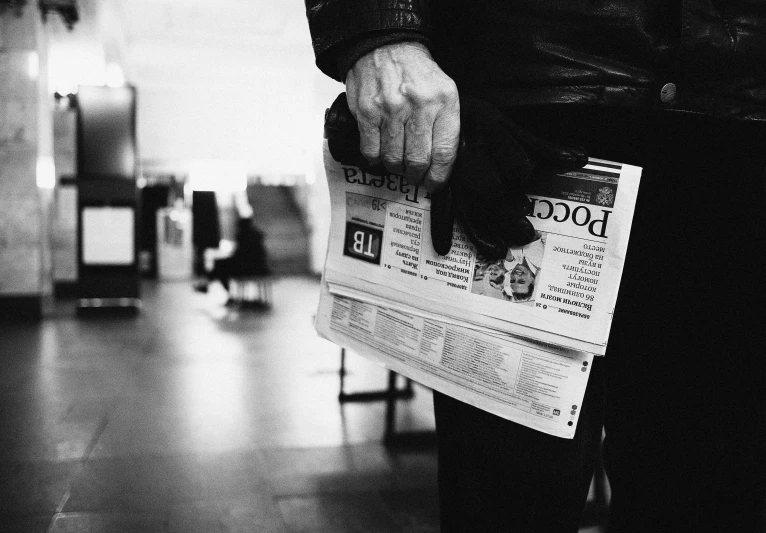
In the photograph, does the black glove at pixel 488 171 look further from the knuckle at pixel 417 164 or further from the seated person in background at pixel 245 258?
the seated person in background at pixel 245 258

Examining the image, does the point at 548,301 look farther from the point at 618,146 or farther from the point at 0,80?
the point at 0,80

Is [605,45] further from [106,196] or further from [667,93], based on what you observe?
[106,196]

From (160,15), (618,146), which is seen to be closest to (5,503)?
(618,146)

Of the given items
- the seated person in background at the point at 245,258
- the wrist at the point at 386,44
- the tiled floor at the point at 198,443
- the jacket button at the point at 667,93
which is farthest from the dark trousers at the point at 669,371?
the seated person in background at the point at 245,258

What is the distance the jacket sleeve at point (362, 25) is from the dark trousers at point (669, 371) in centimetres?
14

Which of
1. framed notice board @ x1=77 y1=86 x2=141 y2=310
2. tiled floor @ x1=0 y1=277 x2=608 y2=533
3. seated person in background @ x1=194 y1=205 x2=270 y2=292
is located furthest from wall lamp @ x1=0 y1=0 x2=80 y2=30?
tiled floor @ x1=0 y1=277 x2=608 y2=533

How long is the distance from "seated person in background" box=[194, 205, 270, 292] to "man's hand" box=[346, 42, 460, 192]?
19.1ft

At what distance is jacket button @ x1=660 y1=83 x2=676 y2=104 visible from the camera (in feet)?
1.93

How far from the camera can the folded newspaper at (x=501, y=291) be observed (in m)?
0.59

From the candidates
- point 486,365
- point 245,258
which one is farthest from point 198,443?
point 245,258

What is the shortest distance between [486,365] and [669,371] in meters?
0.22

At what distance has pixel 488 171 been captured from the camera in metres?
0.58

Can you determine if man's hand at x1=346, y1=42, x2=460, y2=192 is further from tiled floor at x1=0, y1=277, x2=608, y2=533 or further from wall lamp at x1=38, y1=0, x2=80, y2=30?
wall lamp at x1=38, y1=0, x2=80, y2=30

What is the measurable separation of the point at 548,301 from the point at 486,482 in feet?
0.66
